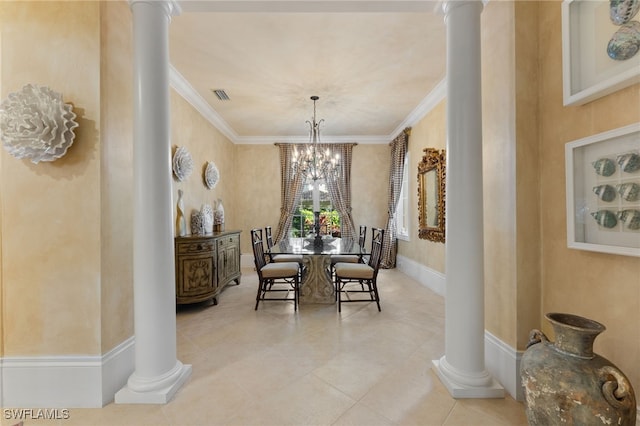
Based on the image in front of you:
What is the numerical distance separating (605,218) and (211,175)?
15.0ft

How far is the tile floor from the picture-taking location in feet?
5.20

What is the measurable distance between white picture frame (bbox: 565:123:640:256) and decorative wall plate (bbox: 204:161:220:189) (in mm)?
4330

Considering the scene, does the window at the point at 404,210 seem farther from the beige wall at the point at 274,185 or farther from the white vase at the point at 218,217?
the white vase at the point at 218,217

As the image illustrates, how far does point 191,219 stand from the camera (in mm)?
3791

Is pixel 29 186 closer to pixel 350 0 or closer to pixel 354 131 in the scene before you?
pixel 350 0

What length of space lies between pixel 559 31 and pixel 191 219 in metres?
4.17

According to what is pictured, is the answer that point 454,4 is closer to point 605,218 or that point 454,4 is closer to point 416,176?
point 605,218

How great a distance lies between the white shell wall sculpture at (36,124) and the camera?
159cm

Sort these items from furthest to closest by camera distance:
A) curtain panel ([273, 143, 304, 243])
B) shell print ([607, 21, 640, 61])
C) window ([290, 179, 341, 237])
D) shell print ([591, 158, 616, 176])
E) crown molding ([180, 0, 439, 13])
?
window ([290, 179, 341, 237]) < curtain panel ([273, 143, 304, 243]) < crown molding ([180, 0, 439, 13]) < shell print ([591, 158, 616, 176]) < shell print ([607, 21, 640, 61])

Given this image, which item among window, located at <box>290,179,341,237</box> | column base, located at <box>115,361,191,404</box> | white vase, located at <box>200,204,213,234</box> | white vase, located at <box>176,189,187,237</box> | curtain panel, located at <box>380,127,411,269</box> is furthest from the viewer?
window, located at <box>290,179,341,237</box>

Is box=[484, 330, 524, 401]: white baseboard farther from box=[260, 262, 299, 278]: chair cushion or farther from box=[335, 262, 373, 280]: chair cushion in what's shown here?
box=[260, 262, 299, 278]: chair cushion

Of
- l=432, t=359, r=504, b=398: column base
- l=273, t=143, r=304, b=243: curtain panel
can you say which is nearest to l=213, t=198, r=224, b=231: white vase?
l=273, t=143, r=304, b=243: curtain panel

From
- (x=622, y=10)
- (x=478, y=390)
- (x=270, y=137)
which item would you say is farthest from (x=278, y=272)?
(x=270, y=137)

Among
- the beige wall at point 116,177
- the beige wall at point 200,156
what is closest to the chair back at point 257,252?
the beige wall at point 200,156
